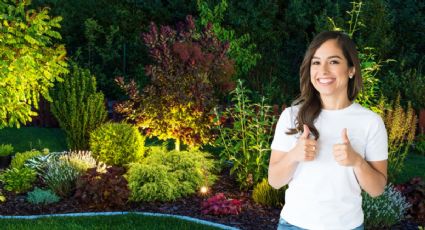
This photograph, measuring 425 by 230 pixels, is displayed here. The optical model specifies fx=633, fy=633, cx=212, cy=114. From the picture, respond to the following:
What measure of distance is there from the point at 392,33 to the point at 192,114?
27.2 feet

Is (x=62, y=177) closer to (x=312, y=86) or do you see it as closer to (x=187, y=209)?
(x=187, y=209)

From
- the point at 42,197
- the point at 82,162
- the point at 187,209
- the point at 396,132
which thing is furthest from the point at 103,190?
the point at 396,132

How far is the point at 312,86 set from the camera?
290 centimetres

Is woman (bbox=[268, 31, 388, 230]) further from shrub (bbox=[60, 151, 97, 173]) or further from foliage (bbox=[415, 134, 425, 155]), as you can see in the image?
foliage (bbox=[415, 134, 425, 155])

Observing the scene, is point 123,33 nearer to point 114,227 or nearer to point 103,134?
point 103,134

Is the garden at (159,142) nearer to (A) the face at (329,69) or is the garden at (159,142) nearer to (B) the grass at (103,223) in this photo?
(B) the grass at (103,223)

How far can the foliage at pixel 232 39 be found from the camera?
14.9 meters

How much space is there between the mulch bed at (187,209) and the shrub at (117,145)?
4.27 feet

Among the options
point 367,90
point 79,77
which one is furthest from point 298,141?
point 79,77

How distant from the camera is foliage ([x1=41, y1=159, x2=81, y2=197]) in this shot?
7.53 metres

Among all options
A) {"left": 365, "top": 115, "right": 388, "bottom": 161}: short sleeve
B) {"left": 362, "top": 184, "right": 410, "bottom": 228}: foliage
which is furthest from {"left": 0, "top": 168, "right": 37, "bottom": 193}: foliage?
{"left": 365, "top": 115, "right": 388, "bottom": 161}: short sleeve

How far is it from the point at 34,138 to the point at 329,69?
35.7ft

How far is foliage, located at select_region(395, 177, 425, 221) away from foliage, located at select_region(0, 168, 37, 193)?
174 inches

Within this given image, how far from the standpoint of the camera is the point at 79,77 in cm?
985
